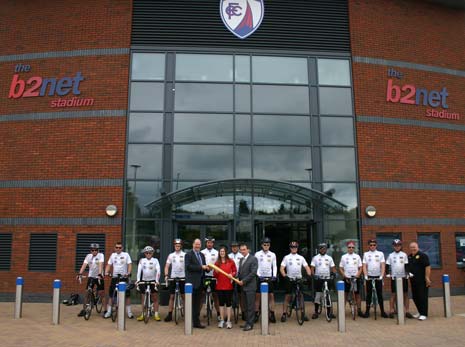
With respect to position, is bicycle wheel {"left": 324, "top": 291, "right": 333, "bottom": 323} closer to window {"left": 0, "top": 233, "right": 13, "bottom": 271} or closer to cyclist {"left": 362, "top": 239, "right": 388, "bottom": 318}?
cyclist {"left": 362, "top": 239, "right": 388, "bottom": 318}

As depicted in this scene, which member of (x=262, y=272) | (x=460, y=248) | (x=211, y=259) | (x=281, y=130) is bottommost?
(x=262, y=272)

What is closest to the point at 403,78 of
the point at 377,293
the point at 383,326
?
the point at 377,293

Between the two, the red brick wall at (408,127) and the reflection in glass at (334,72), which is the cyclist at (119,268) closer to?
the red brick wall at (408,127)

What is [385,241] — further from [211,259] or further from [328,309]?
[211,259]

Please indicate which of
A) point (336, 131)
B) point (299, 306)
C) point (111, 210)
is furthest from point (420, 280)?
point (111, 210)

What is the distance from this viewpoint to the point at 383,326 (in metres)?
9.78

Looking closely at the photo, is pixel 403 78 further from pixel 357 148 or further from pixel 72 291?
pixel 72 291

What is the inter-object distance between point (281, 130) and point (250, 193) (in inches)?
91.5

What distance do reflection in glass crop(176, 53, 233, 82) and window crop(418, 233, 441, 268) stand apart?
8.17m

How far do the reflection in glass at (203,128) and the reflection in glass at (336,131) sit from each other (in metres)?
3.06

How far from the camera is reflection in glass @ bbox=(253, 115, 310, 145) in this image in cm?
1453

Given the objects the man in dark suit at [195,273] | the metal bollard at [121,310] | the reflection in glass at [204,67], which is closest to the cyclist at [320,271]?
the man in dark suit at [195,273]

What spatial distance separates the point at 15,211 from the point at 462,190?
14.7m

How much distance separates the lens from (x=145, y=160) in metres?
14.1
